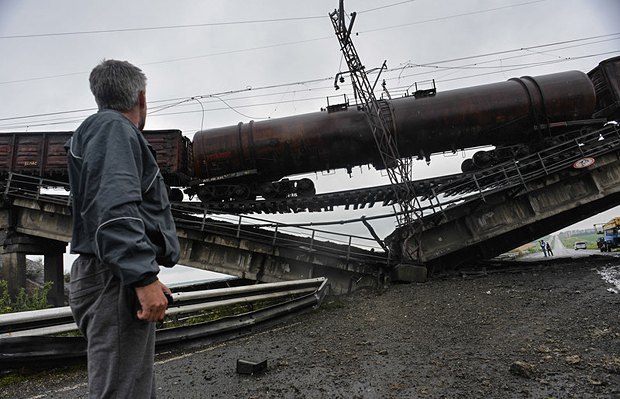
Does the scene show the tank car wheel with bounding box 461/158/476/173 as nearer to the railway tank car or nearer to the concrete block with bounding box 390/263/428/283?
the railway tank car

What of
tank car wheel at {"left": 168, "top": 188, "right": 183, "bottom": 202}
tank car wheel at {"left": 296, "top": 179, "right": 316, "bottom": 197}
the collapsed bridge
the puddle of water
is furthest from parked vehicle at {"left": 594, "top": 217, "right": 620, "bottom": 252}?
tank car wheel at {"left": 168, "top": 188, "right": 183, "bottom": 202}

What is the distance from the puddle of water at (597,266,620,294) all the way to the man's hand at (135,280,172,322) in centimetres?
705

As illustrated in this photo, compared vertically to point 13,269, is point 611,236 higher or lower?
lower

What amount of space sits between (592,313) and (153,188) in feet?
18.6

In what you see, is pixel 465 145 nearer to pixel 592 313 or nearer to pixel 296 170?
pixel 296 170

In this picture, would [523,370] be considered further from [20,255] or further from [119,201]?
[20,255]

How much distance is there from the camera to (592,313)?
4.44m

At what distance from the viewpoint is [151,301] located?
1.40m

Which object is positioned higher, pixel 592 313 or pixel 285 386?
pixel 285 386

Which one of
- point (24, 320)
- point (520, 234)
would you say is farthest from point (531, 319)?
point (520, 234)

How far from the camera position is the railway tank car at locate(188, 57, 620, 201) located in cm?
1095

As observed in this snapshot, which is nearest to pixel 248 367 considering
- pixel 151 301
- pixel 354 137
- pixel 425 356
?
pixel 425 356

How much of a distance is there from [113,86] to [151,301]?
114 cm

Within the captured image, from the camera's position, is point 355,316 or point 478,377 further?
point 355,316
